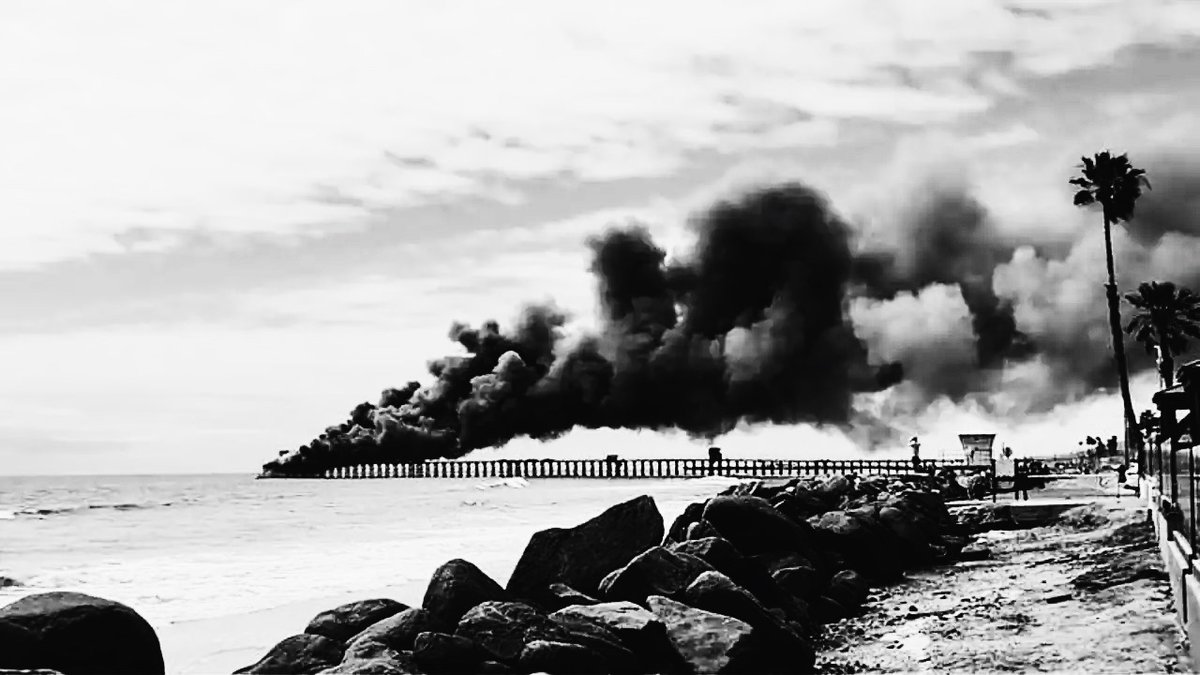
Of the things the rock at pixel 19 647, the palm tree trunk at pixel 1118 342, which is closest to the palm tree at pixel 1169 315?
the palm tree trunk at pixel 1118 342

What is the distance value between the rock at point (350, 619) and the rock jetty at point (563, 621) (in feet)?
0.03

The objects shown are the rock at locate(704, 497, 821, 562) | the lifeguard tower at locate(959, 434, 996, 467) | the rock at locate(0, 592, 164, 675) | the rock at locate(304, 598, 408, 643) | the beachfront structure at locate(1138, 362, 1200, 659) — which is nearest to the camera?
the rock at locate(0, 592, 164, 675)

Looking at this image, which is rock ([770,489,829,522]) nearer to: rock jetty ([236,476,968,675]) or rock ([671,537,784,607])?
rock jetty ([236,476,968,675])

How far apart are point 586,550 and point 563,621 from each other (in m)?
2.88

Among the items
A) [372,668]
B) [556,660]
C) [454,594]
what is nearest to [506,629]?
[556,660]

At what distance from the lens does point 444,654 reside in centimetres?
845

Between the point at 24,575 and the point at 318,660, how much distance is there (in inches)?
730

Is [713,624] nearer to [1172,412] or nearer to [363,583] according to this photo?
[1172,412]

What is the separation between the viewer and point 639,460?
11125 centimetres

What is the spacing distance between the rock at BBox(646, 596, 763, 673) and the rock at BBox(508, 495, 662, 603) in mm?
1667

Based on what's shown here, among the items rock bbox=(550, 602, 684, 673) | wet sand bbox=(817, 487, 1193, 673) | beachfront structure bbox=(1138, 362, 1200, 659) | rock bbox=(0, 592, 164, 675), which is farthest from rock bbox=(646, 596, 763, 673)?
rock bbox=(0, 592, 164, 675)

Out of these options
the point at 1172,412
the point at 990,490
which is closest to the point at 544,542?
the point at 1172,412

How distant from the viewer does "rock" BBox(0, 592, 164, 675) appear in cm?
823

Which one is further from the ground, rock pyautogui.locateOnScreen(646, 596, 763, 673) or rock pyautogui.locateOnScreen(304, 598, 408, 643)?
rock pyautogui.locateOnScreen(304, 598, 408, 643)
